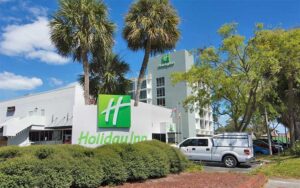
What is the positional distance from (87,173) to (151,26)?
13.4 metres

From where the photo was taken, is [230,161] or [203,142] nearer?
[230,161]

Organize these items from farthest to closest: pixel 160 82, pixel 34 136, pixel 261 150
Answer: pixel 160 82 < pixel 34 136 < pixel 261 150

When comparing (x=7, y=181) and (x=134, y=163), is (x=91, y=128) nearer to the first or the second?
(x=134, y=163)

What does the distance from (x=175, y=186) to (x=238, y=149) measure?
31.5ft

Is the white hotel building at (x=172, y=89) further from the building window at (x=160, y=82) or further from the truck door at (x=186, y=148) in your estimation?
the truck door at (x=186, y=148)

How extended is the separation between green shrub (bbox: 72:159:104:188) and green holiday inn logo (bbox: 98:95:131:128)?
9.61 metres

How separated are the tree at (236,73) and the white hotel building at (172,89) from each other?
36332mm

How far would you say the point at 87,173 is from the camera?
812 centimetres

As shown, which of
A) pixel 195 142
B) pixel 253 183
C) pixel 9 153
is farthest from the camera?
pixel 195 142

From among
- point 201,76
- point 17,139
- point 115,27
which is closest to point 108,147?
point 115,27

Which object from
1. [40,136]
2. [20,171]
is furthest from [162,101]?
[20,171]

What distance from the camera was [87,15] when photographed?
59.8 ft

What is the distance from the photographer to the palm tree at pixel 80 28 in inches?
711

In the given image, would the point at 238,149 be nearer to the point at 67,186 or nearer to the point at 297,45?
the point at 297,45
